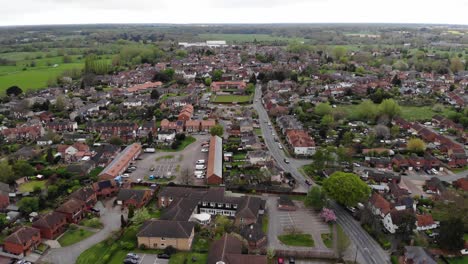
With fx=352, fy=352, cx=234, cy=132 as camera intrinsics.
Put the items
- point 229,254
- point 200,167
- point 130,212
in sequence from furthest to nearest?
1. point 200,167
2. point 130,212
3. point 229,254

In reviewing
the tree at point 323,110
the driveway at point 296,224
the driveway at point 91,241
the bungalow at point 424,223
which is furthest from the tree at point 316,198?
the tree at point 323,110

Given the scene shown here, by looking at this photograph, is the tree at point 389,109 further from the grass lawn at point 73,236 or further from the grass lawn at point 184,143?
the grass lawn at point 73,236

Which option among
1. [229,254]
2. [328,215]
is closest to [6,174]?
[229,254]

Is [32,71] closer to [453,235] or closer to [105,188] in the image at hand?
[105,188]

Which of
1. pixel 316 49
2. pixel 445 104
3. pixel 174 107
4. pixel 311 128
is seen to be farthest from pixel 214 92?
pixel 316 49

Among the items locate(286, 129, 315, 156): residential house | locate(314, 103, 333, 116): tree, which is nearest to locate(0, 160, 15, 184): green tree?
locate(286, 129, 315, 156): residential house
